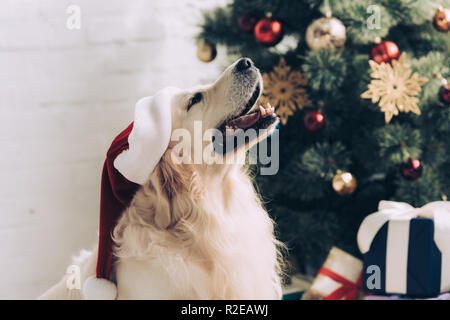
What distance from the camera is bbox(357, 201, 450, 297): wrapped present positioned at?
91cm

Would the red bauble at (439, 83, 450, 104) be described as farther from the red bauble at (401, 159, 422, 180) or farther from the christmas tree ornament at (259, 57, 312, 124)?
the christmas tree ornament at (259, 57, 312, 124)

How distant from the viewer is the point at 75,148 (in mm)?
1196

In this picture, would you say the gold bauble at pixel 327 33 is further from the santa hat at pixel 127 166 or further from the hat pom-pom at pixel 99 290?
the hat pom-pom at pixel 99 290

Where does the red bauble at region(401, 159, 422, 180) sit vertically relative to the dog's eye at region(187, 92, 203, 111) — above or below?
below

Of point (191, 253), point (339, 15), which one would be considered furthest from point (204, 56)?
point (191, 253)

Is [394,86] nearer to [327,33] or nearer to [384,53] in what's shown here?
[384,53]

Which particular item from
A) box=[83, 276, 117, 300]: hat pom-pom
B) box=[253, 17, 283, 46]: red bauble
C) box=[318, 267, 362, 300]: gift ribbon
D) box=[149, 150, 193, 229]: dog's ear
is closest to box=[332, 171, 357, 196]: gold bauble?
box=[318, 267, 362, 300]: gift ribbon

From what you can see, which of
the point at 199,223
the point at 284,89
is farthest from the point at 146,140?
the point at 284,89

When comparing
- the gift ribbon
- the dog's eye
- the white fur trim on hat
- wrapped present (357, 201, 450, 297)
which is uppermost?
the dog's eye

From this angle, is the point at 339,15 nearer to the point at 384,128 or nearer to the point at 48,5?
the point at 384,128

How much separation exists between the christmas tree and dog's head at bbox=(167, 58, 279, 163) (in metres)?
0.29

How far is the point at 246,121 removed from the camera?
26.8 inches

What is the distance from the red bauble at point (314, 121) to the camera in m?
1.03
